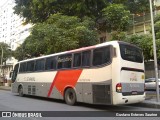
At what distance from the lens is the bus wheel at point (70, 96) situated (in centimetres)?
1388

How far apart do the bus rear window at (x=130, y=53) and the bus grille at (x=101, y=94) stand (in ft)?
5.46

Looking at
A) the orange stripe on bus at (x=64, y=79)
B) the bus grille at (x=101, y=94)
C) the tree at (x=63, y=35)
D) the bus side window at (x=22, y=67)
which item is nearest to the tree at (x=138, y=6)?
the tree at (x=63, y=35)

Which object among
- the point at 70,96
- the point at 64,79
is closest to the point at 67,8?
the point at 64,79

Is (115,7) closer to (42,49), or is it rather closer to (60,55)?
(42,49)

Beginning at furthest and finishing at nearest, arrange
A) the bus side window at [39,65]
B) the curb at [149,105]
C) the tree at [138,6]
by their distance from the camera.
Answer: the tree at [138,6]
the bus side window at [39,65]
the curb at [149,105]

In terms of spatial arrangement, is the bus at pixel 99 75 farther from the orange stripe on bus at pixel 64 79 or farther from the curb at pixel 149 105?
the curb at pixel 149 105

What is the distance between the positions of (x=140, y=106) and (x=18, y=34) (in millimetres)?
62850

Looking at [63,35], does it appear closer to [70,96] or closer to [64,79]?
[64,79]

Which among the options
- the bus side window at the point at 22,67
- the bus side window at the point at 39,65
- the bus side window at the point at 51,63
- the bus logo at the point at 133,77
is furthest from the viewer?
the bus side window at the point at 22,67

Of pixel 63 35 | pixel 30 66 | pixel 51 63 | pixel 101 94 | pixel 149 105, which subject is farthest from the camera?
pixel 63 35

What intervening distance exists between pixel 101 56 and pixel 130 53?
1389mm

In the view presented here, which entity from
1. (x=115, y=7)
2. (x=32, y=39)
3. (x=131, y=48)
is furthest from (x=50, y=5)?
(x=131, y=48)

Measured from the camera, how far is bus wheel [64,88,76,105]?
1388cm

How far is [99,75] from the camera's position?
12.2 metres
